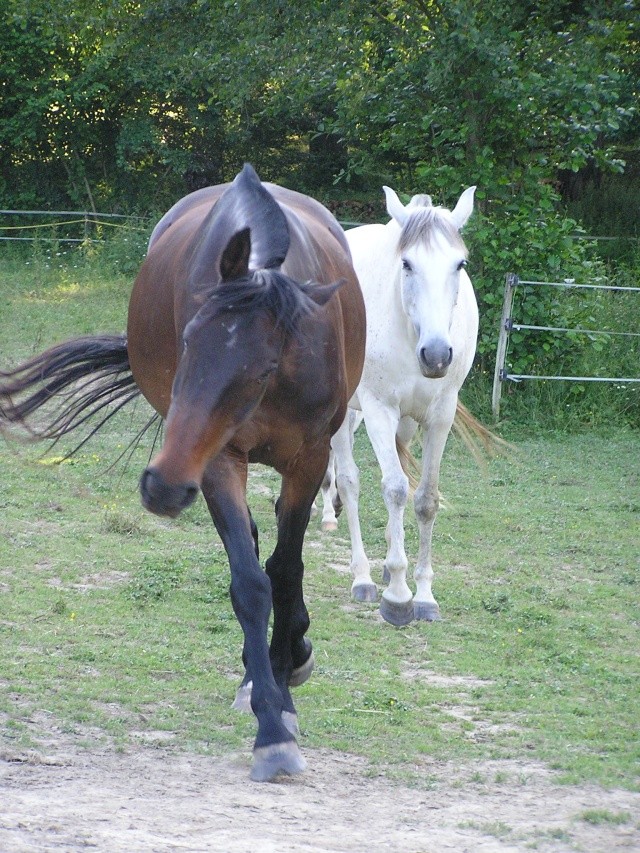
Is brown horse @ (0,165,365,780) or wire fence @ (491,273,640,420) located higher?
brown horse @ (0,165,365,780)

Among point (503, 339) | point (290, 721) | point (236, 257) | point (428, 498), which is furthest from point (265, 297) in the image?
point (503, 339)

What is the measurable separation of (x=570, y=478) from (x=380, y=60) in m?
5.24

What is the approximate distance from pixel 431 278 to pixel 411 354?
1.71ft

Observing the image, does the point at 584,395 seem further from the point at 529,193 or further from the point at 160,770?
the point at 160,770

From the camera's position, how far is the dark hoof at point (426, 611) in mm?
5144

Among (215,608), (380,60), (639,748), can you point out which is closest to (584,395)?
(380,60)

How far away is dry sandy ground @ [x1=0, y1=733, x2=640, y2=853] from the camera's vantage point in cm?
246

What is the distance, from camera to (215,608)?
4.95m

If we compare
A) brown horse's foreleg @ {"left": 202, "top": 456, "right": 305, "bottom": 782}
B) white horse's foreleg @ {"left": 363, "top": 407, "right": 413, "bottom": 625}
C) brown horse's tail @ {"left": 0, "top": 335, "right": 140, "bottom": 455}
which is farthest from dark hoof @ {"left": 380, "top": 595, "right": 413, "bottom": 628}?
brown horse's foreleg @ {"left": 202, "top": 456, "right": 305, "bottom": 782}

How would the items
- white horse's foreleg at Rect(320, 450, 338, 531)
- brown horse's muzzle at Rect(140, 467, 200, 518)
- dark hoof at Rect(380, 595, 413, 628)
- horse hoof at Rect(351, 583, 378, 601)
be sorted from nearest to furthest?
brown horse's muzzle at Rect(140, 467, 200, 518) → dark hoof at Rect(380, 595, 413, 628) → horse hoof at Rect(351, 583, 378, 601) → white horse's foreleg at Rect(320, 450, 338, 531)

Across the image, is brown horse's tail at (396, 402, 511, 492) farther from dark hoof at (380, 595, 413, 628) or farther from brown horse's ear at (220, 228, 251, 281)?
brown horse's ear at (220, 228, 251, 281)

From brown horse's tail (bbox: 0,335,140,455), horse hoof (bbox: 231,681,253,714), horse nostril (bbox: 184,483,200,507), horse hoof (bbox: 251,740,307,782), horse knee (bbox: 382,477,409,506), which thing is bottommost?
horse hoof (bbox: 231,681,253,714)

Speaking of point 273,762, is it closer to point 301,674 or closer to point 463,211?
point 301,674

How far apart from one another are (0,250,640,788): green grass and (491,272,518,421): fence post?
2317mm
